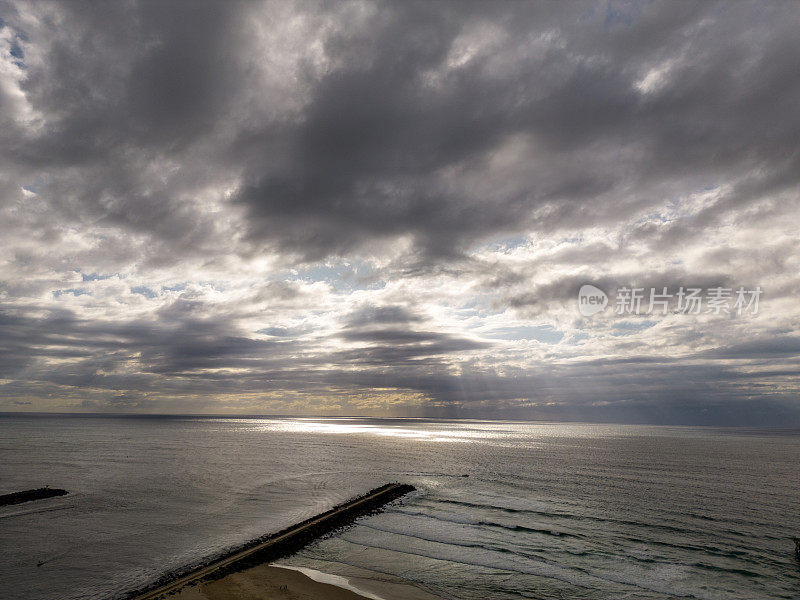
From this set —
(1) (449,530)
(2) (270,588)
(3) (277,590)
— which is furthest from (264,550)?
(1) (449,530)

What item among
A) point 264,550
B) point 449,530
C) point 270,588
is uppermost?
point 270,588

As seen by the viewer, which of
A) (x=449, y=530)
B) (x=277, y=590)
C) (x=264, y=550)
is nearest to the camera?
(x=277, y=590)

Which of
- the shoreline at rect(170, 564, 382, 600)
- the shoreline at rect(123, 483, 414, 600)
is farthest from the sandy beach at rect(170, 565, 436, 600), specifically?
the shoreline at rect(123, 483, 414, 600)

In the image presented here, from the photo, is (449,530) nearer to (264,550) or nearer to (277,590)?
(264,550)

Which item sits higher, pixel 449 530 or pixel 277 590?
pixel 277 590

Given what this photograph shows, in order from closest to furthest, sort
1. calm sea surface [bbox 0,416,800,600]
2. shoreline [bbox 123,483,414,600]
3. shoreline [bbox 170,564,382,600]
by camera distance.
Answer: shoreline [bbox 170,564,382,600] → shoreline [bbox 123,483,414,600] → calm sea surface [bbox 0,416,800,600]

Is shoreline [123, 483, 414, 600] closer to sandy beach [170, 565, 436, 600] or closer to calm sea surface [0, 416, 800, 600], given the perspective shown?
sandy beach [170, 565, 436, 600]

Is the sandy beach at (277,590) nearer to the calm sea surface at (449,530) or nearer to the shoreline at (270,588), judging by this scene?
the shoreline at (270,588)

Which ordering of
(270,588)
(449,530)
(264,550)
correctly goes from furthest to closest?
(449,530), (264,550), (270,588)

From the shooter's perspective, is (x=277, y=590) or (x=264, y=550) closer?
(x=277, y=590)
